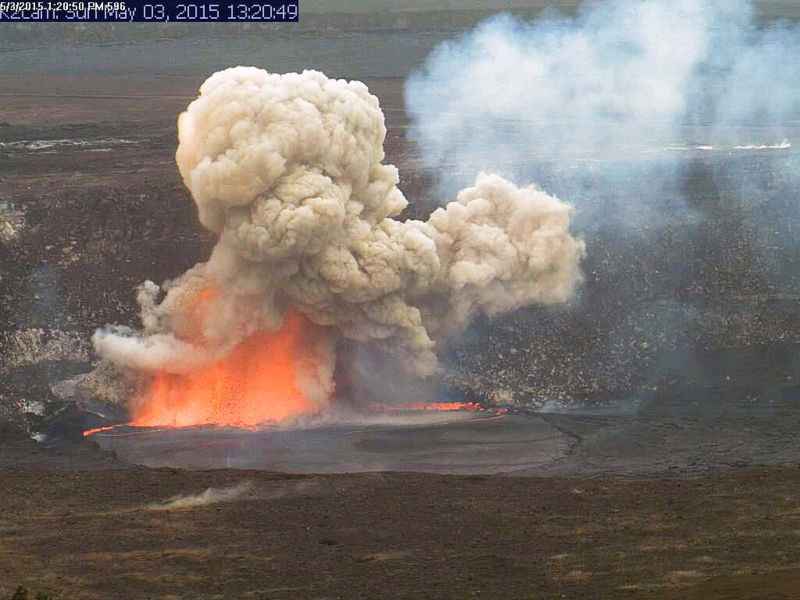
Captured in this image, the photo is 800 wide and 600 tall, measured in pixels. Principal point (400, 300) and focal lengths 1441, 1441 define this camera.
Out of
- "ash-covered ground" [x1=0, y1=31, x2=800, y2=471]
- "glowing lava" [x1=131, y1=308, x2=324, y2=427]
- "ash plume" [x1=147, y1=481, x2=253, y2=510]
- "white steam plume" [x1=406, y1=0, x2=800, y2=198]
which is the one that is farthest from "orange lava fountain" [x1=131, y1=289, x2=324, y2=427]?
"white steam plume" [x1=406, y1=0, x2=800, y2=198]

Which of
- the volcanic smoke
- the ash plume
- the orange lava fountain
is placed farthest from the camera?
the orange lava fountain

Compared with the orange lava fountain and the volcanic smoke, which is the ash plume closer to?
the volcanic smoke

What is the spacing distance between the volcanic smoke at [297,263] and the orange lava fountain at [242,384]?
0.04 meters

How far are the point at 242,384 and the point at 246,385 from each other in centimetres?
13

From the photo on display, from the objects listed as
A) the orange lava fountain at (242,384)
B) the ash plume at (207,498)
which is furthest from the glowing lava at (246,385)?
the ash plume at (207,498)

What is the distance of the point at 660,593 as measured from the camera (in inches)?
1169

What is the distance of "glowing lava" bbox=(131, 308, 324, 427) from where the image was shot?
43.2 m

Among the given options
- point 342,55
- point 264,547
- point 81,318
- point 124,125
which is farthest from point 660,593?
point 342,55

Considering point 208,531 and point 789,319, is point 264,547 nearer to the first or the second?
point 208,531

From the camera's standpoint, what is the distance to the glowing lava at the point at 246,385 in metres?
43.2

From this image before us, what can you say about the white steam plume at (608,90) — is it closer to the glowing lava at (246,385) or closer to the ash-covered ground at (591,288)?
the ash-covered ground at (591,288)

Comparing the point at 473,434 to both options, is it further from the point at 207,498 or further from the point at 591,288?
the point at 591,288

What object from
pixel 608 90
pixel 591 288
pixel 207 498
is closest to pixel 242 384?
pixel 207 498

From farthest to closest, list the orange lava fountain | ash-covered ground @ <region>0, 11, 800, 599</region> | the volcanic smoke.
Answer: the orange lava fountain < the volcanic smoke < ash-covered ground @ <region>0, 11, 800, 599</region>
